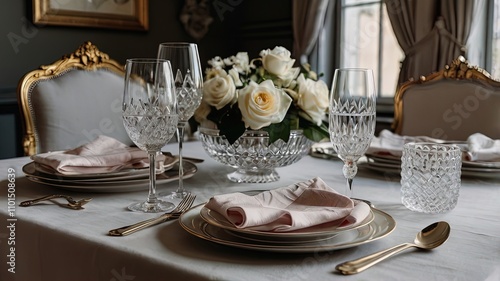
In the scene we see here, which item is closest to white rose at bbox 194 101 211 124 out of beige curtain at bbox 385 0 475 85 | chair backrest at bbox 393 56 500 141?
chair backrest at bbox 393 56 500 141

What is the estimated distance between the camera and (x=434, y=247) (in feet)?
2.08

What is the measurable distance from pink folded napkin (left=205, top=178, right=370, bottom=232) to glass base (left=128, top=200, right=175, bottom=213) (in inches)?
5.6

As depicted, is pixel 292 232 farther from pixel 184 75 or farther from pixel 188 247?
pixel 184 75

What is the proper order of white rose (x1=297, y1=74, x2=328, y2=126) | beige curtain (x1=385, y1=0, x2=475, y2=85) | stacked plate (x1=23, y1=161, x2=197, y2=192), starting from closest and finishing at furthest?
1. stacked plate (x1=23, y1=161, x2=197, y2=192)
2. white rose (x1=297, y1=74, x2=328, y2=126)
3. beige curtain (x1=385, y1=0, x2=475, y2=85)

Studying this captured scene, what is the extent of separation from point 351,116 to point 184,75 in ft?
1.03

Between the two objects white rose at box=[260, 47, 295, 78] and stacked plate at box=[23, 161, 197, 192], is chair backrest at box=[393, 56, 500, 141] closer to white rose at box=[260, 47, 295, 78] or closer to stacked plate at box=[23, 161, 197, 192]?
white rose at box=[260, 47, 295, 78]

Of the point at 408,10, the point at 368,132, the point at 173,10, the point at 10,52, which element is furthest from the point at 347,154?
the point at 173,10

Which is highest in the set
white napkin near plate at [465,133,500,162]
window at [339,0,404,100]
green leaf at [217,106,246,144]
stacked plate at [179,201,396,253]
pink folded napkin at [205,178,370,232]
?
window at [339,0,404,100]

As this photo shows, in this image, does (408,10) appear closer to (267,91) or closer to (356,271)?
(267,91)

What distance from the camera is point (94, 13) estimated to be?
3131mm

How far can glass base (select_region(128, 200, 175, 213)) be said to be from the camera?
2.66 ft

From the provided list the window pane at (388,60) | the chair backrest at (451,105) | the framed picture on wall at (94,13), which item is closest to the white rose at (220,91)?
the chair backrest at (451,105)

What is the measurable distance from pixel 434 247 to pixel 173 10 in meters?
3.21

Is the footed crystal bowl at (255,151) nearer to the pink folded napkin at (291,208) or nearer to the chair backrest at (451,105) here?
the pink folded napkin at (291,208)
